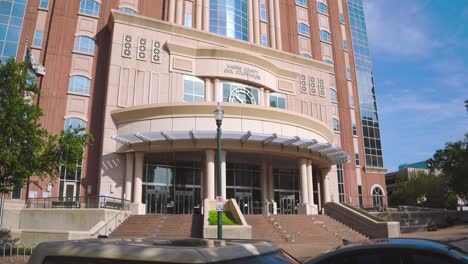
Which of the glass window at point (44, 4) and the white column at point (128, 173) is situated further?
the glass window at point (44, 4)

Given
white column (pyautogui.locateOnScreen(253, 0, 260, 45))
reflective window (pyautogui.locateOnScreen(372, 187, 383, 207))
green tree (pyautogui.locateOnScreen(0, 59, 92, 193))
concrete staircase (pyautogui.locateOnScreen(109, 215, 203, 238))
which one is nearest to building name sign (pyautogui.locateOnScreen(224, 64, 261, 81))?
white column (pyautogui.locateOnScreen(253, 0, 260, 45))

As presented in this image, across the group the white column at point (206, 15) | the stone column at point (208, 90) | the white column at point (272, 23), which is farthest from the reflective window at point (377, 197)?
the white column at point (206, 15)

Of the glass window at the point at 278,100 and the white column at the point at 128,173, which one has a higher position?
the glass window at the point at 278,100

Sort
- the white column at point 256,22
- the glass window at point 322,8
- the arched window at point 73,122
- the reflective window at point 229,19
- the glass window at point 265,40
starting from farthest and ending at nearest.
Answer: the glass window at point 322,8, the glass window at point 265,40, the white column at point 256,22, the reflective window at point 229,19, the arched window at point 73,122

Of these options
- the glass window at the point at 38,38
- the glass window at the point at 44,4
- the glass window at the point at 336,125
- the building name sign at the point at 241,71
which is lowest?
the glass window at the point at 336,125

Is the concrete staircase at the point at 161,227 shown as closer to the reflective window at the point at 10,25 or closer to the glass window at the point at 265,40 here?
the reflective window at the point at 10,25

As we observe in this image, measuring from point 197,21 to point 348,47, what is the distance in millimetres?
24606

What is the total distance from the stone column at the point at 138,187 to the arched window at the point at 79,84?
9.67 metres

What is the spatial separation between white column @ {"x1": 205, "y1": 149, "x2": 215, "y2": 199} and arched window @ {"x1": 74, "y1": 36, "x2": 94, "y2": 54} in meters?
16.8

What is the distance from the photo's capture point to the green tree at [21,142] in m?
16.7

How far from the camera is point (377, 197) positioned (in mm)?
50625

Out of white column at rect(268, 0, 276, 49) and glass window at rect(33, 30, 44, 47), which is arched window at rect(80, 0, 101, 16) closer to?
glass window at rect(33, 30, 44, 47)

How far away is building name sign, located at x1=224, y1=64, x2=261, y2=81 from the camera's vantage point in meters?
36.9

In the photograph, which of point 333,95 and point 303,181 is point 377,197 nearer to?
point 333,95
